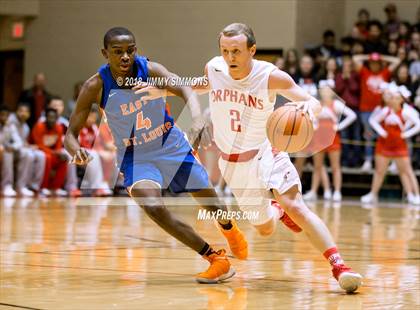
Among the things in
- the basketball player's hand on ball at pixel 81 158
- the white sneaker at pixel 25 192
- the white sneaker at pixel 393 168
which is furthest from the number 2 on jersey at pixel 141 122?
the white sneaker at pixel 393 168

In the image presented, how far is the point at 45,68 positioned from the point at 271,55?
354cm

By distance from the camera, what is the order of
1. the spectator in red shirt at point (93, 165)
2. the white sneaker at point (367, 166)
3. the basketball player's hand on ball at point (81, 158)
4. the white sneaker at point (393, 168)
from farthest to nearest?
the white sneaker at point (393, 168) → the white sneaker at point (367, 166) → the spectator in red shirt at point (93, 165) → the basketball player's hand on ball at point (81, 158)

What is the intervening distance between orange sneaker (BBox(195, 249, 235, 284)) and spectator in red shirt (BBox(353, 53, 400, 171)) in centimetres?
991

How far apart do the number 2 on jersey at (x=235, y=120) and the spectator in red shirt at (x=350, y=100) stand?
30.7ft

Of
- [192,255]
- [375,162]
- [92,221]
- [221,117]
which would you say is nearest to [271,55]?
[375,162]

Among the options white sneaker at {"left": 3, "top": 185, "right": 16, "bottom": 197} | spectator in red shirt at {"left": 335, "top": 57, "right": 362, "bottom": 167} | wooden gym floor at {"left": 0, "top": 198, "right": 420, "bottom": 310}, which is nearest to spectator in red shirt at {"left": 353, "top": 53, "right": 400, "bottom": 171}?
spectator in red shirt at {"left": 335, "top": 57, "right": 362, "bottom": 167}

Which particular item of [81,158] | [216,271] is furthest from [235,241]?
[81,158]

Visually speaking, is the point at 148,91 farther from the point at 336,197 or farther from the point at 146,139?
the point at 336,197

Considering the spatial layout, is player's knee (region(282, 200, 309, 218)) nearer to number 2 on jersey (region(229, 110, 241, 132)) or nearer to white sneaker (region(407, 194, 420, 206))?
number 2 on jersey (region(229, 110, 241, 132))

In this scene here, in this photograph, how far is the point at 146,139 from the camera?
5762mm

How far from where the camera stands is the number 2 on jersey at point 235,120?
5.93m

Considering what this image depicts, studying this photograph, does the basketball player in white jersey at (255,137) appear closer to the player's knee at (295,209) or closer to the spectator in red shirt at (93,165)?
the player's knee at (295,209)

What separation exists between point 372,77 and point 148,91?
10182mm

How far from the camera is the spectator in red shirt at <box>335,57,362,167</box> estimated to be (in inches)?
598
